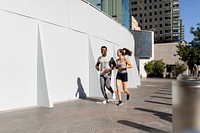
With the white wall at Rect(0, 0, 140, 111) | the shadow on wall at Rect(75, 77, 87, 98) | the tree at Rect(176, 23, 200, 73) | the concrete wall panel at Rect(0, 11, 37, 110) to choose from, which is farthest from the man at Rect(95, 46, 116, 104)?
the tree at Rect(176, 23, 200, 73)

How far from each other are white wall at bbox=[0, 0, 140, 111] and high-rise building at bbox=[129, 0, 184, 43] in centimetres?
9027

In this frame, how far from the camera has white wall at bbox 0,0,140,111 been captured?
7023mm

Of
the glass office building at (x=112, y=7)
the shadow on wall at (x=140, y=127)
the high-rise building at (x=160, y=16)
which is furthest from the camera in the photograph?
the high-rise building at (x=160, y=16)

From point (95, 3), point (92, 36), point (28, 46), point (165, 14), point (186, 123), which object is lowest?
point (186, 123)

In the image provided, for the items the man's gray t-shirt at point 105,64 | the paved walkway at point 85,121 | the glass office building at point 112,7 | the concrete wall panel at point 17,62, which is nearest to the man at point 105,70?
the man's gray t-shirt at point 105,64

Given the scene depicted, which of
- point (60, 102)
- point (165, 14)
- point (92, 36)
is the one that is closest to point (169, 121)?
point (60, 102)

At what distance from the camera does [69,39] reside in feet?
32.0

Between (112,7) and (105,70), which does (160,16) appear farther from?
(105,70)

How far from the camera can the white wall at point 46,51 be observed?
7023mm

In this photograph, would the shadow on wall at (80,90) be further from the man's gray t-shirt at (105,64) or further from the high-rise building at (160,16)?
the high-rise building at (160,16)

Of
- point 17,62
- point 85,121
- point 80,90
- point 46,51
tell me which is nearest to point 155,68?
point 80,90

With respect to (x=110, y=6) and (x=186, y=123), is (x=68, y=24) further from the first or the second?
(x=186, y=123)

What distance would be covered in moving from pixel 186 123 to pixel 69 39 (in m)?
7.57

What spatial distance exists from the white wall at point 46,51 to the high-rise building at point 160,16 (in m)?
90.3
